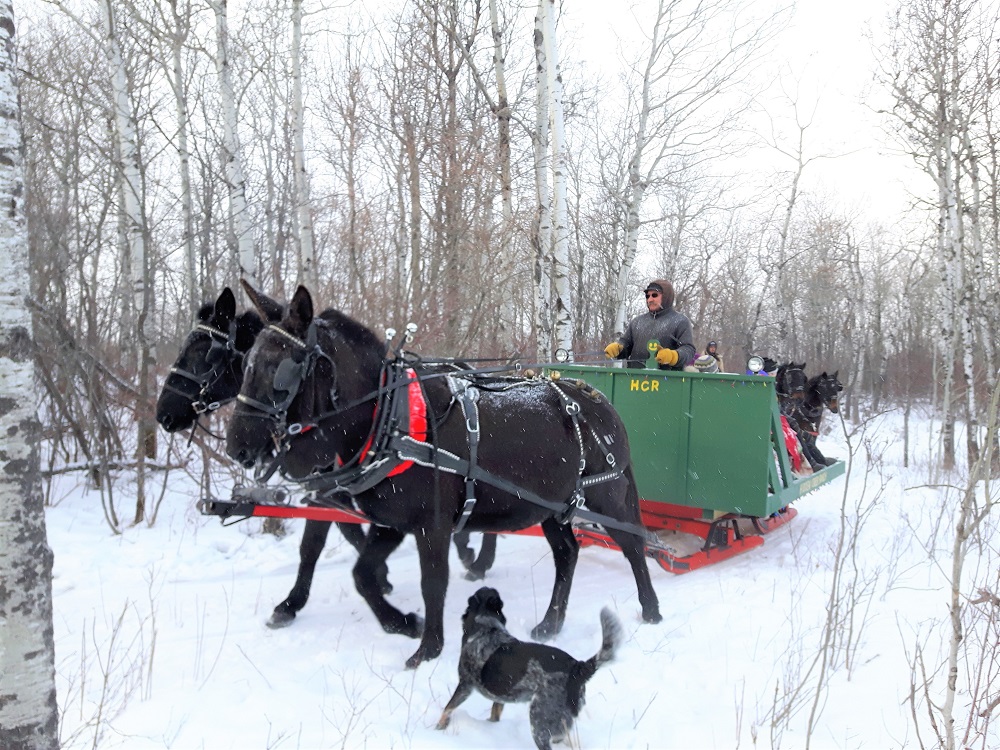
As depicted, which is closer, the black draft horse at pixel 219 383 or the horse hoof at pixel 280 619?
the horse hoof at pixel 280 619

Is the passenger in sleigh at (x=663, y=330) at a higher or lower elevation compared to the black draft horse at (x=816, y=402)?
higher

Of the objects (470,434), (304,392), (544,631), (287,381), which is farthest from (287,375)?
(544,631)

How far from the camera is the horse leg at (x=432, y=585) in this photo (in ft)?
11.6

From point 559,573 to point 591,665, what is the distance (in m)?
1.65

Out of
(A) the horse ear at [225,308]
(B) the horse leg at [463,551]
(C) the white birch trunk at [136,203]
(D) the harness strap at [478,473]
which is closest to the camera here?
(D) the harness strap at [478,473]

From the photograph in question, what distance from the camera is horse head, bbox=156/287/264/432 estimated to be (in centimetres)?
443

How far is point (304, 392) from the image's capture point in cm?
330

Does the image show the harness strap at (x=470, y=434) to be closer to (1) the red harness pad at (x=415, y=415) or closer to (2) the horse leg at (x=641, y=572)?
(1) the red harness pad at (x=415, y=415)

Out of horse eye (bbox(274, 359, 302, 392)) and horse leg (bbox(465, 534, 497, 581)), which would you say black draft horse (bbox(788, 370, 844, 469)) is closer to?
horse leg (bbox(465, 534, 497, 581))

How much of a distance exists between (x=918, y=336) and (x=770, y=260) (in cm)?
1634

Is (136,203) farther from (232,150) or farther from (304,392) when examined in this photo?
(304,392)

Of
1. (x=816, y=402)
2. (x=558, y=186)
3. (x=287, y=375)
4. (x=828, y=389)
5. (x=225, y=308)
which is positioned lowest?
(x=816, y=402)

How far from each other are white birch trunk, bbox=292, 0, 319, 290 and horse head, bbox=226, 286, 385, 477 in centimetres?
463

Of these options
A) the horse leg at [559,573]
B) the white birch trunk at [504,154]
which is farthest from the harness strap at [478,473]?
the white birch trunk at [504,154]
